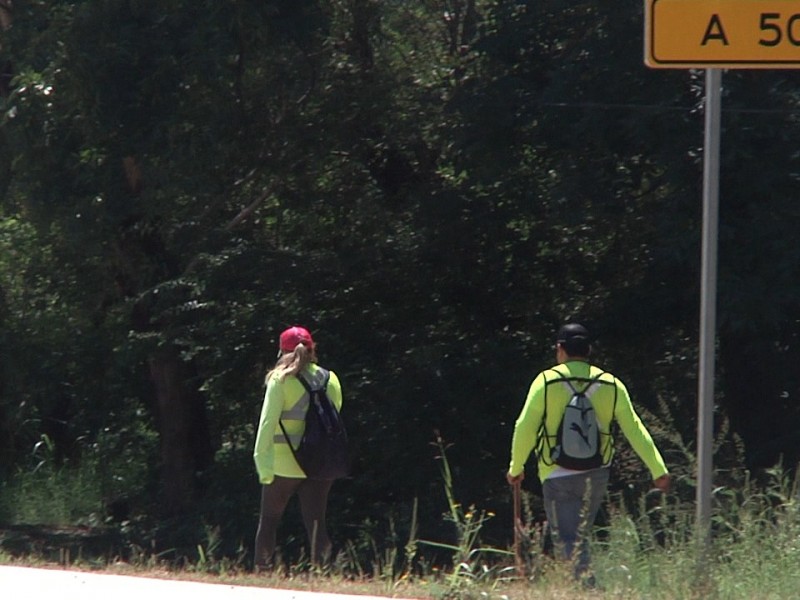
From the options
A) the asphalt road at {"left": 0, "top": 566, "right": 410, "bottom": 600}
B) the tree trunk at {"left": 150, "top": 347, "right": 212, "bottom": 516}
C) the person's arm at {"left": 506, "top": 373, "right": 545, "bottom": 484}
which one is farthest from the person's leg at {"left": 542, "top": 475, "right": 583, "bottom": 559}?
the tree trunk at {"left": 150, "top": 347, "right": 212, "bottom": 516}

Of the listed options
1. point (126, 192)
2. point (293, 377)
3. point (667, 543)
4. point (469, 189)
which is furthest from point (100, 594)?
point (469, 189)

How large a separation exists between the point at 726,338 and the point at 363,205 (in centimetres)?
378

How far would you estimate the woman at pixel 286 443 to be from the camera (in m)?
7.86

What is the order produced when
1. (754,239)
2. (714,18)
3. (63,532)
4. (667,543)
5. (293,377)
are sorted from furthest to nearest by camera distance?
1. (63,532)
2. (754,239)
3. (293,377)
4. (667,543)
5. (714,18)

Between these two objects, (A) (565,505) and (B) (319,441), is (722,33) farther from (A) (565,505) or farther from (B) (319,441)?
(B) (319,441)

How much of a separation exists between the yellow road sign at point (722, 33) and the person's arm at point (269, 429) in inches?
131

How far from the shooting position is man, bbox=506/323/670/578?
6.92m

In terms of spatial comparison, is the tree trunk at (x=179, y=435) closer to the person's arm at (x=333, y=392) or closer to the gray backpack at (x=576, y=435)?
the person's arm at (x=333, y=392)

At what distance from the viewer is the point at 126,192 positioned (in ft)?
38.5

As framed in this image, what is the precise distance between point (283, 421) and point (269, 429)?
14cm

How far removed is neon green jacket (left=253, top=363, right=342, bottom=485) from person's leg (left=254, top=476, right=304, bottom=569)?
9 centimetres

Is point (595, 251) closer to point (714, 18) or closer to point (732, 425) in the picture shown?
point (732, 425)

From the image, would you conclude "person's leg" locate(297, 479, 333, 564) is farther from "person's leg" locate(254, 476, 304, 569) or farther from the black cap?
the black cap

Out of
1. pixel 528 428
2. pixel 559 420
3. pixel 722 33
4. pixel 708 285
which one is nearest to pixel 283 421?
pixel 528 428
